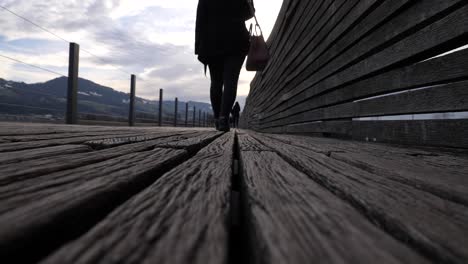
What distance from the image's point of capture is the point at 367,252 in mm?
301

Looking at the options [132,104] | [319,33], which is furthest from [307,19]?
[132,104]

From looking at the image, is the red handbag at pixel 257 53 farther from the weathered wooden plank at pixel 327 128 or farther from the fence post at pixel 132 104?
the fence post at pixel 132 104

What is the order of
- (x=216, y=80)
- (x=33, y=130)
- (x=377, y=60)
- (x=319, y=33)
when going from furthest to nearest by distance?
1. (x=216, y=80)
2. (x=319, y=33)
3. (x=377, y=60)
4. (x=33, y=130)

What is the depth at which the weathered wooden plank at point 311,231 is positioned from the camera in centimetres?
29

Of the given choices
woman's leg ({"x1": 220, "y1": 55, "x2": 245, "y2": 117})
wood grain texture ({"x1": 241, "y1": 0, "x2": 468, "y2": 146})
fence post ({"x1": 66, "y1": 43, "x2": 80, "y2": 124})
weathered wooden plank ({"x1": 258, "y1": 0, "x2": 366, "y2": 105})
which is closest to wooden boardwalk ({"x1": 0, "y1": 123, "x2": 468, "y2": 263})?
wood grain texture ({"x1": 241, "y1": 0, "x2": 468, "y2": 146})

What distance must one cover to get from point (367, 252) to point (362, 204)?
17 cm

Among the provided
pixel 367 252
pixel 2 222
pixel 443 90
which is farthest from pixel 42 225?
pixel 443 90

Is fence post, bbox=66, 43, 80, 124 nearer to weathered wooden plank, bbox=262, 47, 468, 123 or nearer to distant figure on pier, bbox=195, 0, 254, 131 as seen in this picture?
distant figure on pier, bbox=195, 0, 254, 131

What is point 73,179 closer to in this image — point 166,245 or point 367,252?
point 166,245

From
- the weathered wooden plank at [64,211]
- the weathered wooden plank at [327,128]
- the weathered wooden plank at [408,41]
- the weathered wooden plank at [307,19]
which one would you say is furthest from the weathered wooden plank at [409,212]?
the weathered wooden plank at [307,19]

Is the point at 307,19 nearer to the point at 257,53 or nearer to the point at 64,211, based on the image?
the point at 257,53

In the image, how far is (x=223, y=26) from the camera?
11.5 ft

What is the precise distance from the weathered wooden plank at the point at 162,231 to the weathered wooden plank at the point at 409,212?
0.22 m

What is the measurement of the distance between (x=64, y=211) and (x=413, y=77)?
1.93 metres
